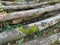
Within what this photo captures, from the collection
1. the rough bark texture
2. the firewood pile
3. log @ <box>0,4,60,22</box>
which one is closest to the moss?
the firewood pile

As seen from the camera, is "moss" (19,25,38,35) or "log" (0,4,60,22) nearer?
"moss" (19,25,38,35)

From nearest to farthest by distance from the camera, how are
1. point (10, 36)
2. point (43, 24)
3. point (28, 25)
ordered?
point (10, 36)
point (28, 25)
point (43, 24)

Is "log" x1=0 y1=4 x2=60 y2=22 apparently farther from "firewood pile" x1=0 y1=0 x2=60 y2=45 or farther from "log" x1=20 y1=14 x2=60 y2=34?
"log" x1=20 y1=14 x2=60 y2=34

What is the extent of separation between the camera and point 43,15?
6.84 metres

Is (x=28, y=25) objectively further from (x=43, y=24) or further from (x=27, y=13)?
(x=27, y=13)

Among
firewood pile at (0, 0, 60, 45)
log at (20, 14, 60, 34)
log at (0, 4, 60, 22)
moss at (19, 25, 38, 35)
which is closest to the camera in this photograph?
firewood pile at (0, 0, 60, 45)

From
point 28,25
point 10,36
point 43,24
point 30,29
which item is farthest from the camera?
point 43,24

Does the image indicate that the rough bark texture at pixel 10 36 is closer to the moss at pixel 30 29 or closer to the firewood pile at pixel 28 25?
the firewood pile at pixel 28 25

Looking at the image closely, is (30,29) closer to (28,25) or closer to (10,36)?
(28,25)

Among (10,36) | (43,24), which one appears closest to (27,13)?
(43,24)

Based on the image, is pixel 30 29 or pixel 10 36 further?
pixel 30 29

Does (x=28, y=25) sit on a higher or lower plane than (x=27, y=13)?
lower

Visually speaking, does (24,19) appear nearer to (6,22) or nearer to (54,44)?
(6,22)

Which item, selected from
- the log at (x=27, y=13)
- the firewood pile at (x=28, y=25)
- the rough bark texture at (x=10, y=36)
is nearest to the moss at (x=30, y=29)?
the firewood pile at (x=28, y=25)
